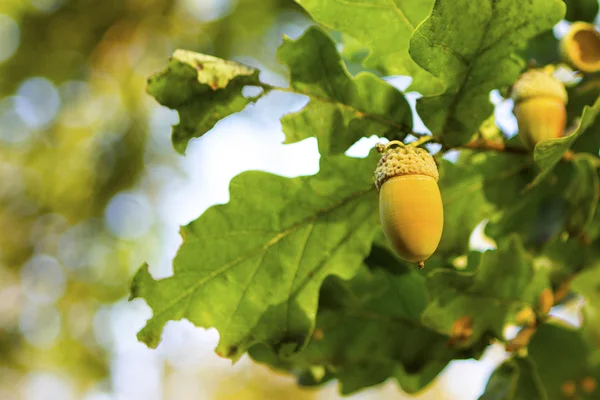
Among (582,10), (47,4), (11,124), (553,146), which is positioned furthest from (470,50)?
(11,124)

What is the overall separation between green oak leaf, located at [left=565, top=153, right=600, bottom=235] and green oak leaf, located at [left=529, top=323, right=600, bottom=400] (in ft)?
0.54

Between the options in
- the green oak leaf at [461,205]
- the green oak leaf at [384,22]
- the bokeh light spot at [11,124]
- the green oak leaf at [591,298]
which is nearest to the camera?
the green oak leaf at [384,22]

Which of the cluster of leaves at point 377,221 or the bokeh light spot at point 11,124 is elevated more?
the cluster of leaves at point 377,221

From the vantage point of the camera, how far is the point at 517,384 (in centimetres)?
72

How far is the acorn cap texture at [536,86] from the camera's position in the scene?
586 millimetres

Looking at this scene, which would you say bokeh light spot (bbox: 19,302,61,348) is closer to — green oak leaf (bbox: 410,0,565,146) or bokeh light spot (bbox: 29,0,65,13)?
bokeh light spot (bbox: 29,0,65,13)

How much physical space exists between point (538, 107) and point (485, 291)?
23 centimetres

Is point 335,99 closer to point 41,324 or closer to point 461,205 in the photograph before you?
point 461,205

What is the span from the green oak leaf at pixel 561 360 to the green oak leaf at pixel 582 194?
0.54 feet

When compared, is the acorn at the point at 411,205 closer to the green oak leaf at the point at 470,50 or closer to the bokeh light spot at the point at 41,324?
the green oak leaf at the point at 470,50

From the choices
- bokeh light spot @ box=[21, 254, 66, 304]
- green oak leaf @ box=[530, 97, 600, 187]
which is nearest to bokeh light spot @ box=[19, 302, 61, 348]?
bokeh light spot @ box=[21, 254, 66, 304]

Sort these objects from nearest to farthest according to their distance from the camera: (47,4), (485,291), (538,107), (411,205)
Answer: (411,205)
(538,107)
(485,291)
(47,4)

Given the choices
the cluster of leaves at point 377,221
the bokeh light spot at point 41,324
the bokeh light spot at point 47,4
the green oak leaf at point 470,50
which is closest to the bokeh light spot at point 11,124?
the bokeh light spot at point 47,4

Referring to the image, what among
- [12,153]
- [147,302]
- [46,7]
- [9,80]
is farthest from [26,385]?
[147,302]
